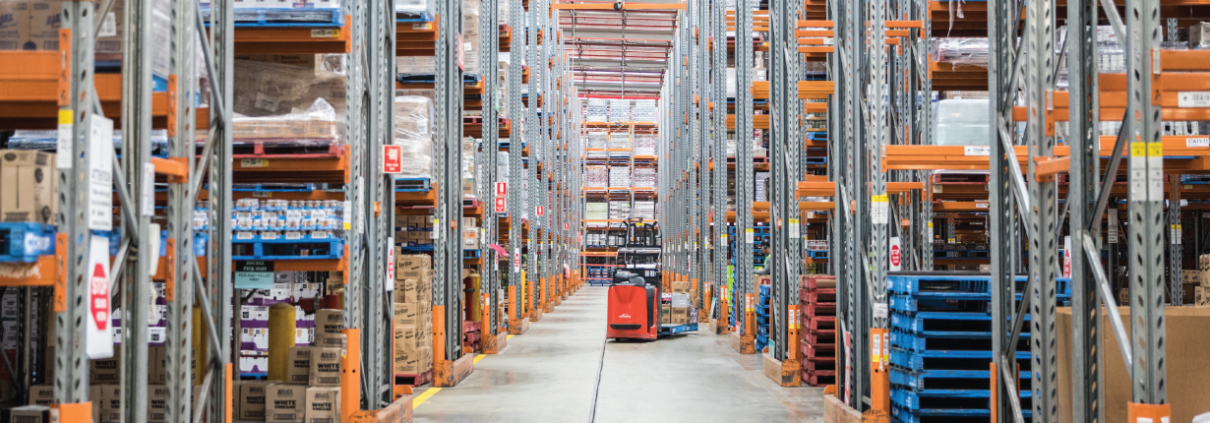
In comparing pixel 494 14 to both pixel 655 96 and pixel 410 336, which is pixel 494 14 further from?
pixel 655 96

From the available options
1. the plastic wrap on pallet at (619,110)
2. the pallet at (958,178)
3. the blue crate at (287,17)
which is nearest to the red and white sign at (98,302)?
the blue crate at (287,17)

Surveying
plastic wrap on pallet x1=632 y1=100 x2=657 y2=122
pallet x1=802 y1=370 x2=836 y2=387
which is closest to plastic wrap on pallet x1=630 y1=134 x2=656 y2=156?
plastic wrap on pallet x1=632 y1=100 x2=657 y2=122

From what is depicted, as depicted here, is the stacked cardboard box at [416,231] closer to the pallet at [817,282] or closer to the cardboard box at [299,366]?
the pallet at [817,282]

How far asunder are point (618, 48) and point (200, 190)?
29.7m

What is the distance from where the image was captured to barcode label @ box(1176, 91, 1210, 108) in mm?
3621

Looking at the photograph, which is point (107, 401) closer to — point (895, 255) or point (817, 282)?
point (895, 255)

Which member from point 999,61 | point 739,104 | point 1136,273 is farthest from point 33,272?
point 739,104

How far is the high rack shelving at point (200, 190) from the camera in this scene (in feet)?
11.4

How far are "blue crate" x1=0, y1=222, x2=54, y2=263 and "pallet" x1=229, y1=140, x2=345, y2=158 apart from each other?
2.63 m

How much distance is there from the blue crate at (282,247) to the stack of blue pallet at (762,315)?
656cm

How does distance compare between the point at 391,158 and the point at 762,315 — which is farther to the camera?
the point at 762,315

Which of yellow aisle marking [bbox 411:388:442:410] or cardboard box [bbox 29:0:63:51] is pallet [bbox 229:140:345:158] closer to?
cardboard box [bbox 29:0:63:51]

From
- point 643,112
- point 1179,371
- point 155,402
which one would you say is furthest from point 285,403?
point 643,112

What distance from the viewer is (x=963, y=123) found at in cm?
796
